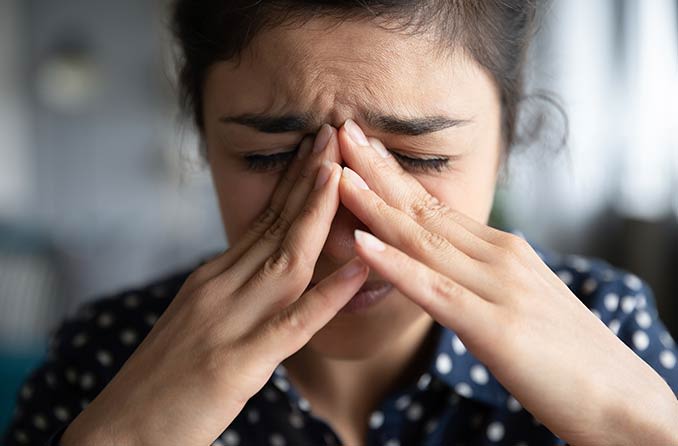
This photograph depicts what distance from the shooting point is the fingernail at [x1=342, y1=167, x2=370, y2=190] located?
87 centimetres

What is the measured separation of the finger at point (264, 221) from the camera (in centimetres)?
93

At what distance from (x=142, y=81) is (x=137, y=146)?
557mm

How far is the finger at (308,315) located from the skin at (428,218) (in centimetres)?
3

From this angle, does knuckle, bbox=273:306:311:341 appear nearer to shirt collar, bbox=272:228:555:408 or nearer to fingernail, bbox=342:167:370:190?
fingernail, bbox=342:167:370:190

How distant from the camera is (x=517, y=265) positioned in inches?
33.0

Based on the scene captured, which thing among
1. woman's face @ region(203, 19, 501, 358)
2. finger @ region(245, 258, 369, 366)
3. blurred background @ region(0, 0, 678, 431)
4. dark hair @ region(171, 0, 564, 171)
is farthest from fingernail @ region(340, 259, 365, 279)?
blurred background @ region(0, 0, 678, 431)

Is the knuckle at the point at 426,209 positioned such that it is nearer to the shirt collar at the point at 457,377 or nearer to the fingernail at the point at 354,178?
the fingernail at the point at 354,178

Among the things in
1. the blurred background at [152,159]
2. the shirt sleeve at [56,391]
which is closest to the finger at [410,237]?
the blurred background at [152,159]

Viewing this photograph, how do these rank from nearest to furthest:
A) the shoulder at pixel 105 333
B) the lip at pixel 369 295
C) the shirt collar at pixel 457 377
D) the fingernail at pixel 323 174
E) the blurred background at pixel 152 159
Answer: the fingernail at pixel 323 174 → the lip at pixel 369 295 → the shirt collar at pixel 457 377 → the shoulder at pixel 105 333 → the blurred background at pixel 152 159

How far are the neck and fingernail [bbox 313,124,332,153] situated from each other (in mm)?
385

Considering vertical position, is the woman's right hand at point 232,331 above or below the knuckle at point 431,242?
below

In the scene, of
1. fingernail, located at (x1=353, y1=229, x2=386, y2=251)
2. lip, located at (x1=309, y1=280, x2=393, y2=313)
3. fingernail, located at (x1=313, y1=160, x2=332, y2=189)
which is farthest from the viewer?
lip, located at (x1=309, y1=280, x2=393, y2=313)

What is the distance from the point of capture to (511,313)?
809 mm

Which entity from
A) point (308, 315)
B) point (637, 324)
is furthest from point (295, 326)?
point (637, 324)
